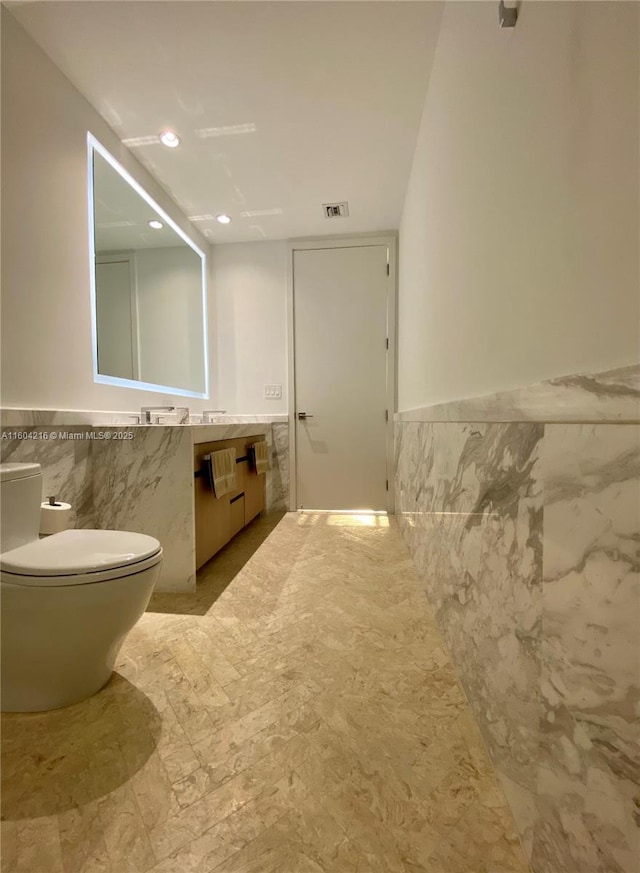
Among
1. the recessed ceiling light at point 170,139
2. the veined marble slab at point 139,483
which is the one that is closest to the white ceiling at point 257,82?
the recessed ceiling light at point 170,139

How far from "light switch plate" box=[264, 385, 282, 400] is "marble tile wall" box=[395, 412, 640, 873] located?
246cm

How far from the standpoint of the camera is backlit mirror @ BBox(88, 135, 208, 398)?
2.04 m

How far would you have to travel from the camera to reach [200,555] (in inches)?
75.2

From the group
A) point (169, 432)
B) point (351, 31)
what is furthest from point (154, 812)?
point (351, 31)

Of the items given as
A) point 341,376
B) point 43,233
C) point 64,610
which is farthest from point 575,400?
point 341,376

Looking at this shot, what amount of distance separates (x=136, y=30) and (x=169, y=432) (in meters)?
1.65

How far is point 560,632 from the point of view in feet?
1.98

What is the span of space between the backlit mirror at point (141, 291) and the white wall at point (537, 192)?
1760 mm

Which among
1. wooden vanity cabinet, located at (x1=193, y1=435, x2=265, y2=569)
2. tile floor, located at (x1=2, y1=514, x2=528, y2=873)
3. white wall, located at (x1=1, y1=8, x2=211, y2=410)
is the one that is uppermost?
white wall, located at (x1=1, y1=8, x2=211, y2=410)

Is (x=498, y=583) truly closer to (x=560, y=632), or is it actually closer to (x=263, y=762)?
(x=560, y=632)

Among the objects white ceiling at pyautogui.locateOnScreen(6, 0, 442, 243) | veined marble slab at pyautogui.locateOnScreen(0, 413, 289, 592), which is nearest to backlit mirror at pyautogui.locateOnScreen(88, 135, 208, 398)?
white ceiling at pyautogui.locateOnScreen(6, 0, 442, 243)

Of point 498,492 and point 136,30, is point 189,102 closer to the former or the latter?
point 136,30

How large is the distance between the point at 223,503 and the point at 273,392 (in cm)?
141

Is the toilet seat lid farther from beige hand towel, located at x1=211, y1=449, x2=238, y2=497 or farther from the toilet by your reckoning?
beige hand towel, located at x1=211, y1=449, x2=238, y2=497
